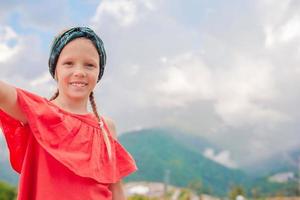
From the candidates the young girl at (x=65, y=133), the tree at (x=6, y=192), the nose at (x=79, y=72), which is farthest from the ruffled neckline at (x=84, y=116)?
the tree at (x=6, y=192)

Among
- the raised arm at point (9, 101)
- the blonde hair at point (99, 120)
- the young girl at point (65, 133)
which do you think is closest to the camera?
the raised arm at point (9, 101)

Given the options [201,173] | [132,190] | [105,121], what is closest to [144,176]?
[201,173]

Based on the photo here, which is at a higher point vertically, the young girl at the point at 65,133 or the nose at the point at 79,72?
the nose at the point at 79,72

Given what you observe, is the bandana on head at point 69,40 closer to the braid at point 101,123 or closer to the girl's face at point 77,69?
the girl's face at point 77,69

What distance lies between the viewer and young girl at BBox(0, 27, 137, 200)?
6.31 feet

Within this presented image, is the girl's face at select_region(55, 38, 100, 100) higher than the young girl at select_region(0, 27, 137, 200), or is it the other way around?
the girl's face at select_region(55, 38, 100, 100)

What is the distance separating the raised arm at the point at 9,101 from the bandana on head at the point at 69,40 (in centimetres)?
32

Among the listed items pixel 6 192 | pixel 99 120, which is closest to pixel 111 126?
pixel 99 120

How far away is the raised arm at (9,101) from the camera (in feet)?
5.82

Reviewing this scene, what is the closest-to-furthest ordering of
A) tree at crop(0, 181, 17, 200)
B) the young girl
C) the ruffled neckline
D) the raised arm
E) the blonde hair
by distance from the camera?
the raised arm, the young girl, the ruffled neckline, the blonde hair, tree at crop(0, 181, 17, 200)

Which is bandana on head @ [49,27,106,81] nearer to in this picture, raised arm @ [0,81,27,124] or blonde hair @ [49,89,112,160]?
blonde hair @ [49,89,112,160]

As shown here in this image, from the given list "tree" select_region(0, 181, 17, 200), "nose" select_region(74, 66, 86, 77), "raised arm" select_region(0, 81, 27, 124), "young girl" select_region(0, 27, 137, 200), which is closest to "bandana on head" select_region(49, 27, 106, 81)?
"young girl" select_region(0, 27, 137, 200)

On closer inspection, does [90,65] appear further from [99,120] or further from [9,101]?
[9,101]

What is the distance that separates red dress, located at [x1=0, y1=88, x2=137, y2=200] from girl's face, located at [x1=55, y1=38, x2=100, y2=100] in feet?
0.33
